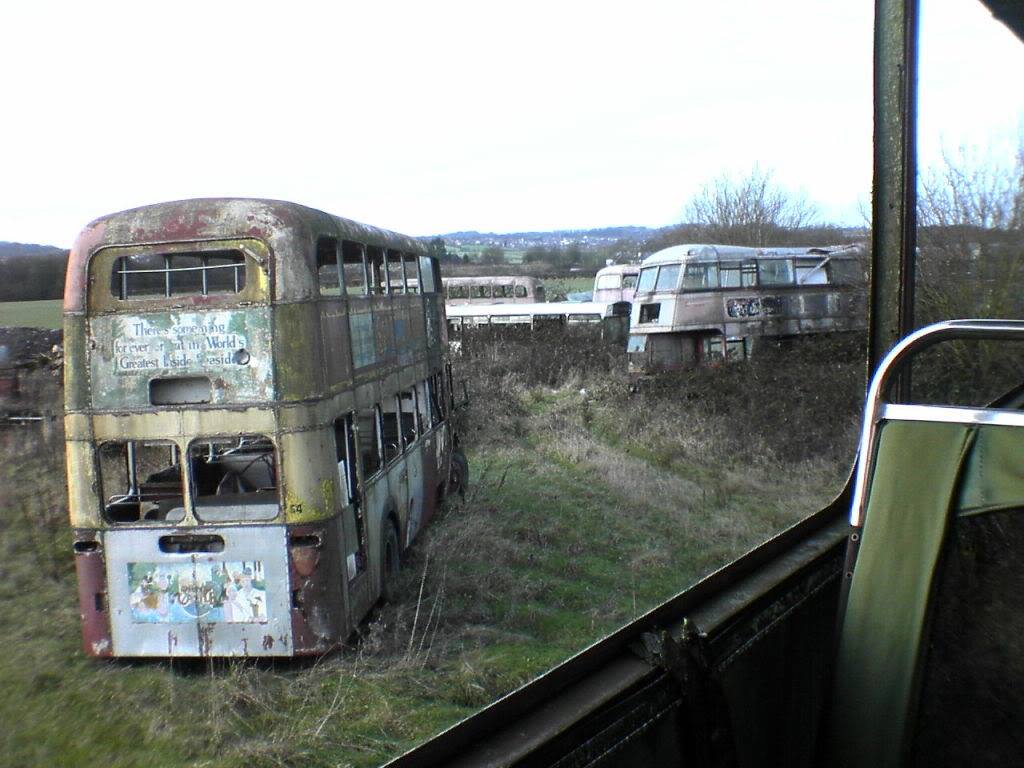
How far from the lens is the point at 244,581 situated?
Answer: 23.3 ft

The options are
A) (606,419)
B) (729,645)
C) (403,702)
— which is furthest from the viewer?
(606,419)

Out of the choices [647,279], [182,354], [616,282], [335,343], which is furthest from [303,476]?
[616,282]

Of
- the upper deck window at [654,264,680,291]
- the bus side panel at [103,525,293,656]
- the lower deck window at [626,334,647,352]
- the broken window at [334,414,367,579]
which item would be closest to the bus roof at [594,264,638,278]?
the lower deck window at [626,334,647,352]

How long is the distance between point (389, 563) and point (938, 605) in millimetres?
7249

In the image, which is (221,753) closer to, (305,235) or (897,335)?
(305,235)

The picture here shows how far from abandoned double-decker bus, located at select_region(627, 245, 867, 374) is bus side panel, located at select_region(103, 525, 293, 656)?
16.9 meters

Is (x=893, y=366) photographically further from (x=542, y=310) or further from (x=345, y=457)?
(x=542, y=310)

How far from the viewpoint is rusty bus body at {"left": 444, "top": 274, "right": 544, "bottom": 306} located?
3994cm

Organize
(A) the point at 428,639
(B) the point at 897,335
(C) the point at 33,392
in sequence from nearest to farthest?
(B) the point at 897,335
(A) the point at 428,639
(C) the point at 33,392

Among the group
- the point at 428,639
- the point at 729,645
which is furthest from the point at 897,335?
the point at 428,639

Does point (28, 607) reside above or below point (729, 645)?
below

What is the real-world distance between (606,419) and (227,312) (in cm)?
1383

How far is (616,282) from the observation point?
3784 cm

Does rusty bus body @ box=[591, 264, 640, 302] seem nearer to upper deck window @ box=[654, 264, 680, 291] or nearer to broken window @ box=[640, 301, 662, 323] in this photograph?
broken window @ box=[640, 301, 662, 323]
